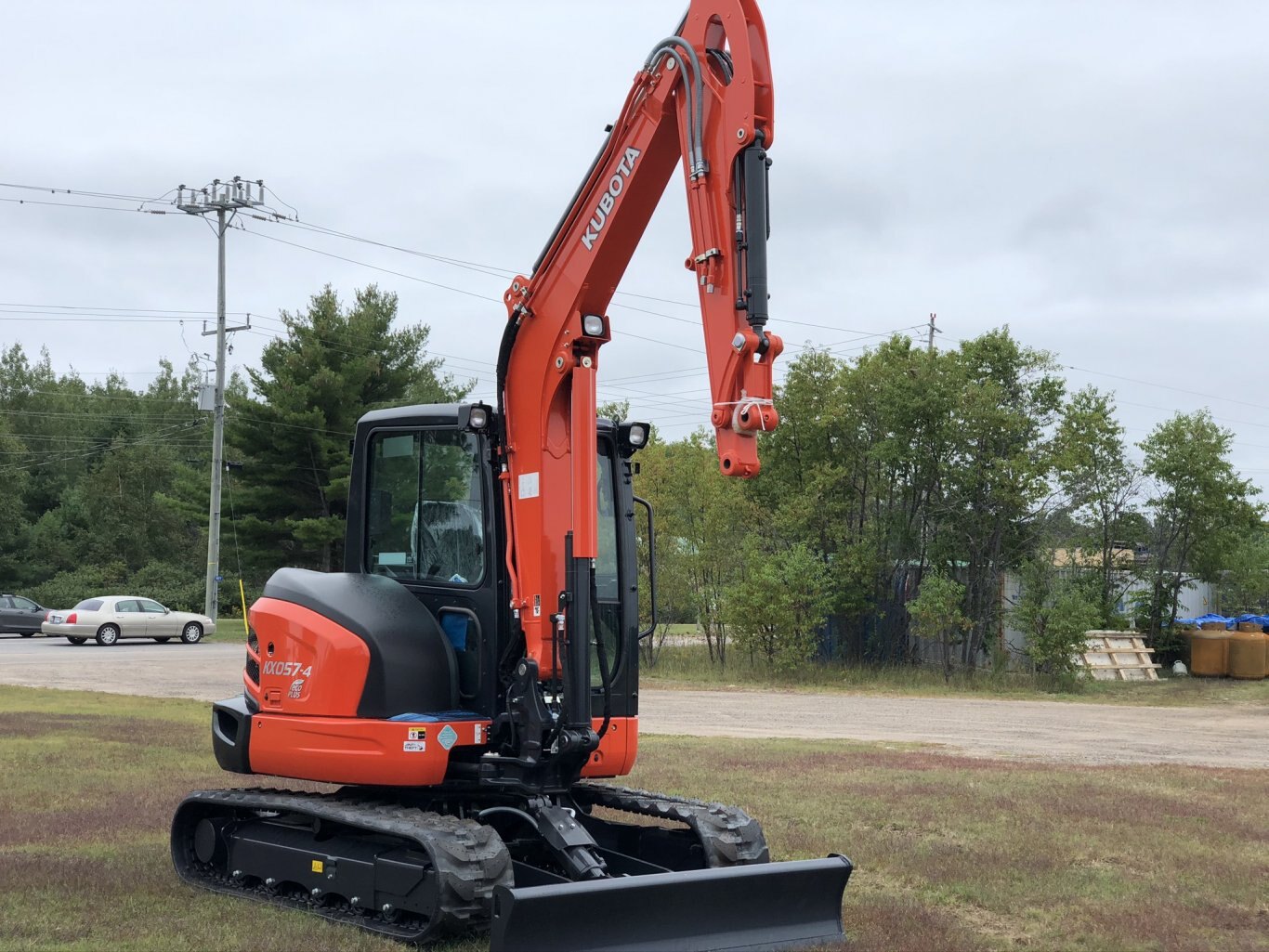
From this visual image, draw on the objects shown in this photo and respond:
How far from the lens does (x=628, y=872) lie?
700 centimetres

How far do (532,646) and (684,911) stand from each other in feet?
5.18

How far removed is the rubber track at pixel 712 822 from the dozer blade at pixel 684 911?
66cm

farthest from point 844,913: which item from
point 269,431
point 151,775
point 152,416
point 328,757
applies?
point 152,416

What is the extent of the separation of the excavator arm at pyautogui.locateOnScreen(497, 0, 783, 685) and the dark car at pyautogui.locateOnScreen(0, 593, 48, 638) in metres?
38.3

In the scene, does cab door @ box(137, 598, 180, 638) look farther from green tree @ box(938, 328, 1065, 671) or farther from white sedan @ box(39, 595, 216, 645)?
green tree @ box(938, 328, 1065, 671)

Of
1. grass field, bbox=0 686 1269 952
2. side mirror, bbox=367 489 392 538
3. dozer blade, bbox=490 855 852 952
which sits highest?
side mirror, bbox=367 489 392 538

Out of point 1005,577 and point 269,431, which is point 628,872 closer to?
point 1005,577

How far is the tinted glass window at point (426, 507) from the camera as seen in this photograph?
7.34 m

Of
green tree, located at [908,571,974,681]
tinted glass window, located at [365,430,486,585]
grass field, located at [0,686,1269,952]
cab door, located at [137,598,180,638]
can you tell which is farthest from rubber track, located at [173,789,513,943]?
cab door, located at [137,598,180,638]

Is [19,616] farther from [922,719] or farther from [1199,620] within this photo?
[1199,620]

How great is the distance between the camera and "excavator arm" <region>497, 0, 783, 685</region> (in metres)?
6.06

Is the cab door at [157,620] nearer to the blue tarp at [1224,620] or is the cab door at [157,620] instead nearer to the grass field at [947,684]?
the grass field at [947,684]

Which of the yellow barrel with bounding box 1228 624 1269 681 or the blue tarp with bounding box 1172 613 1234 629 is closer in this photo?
the yellow barrel with bounding box 1228 624 1269 681

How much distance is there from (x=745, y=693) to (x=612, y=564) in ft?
58.7
